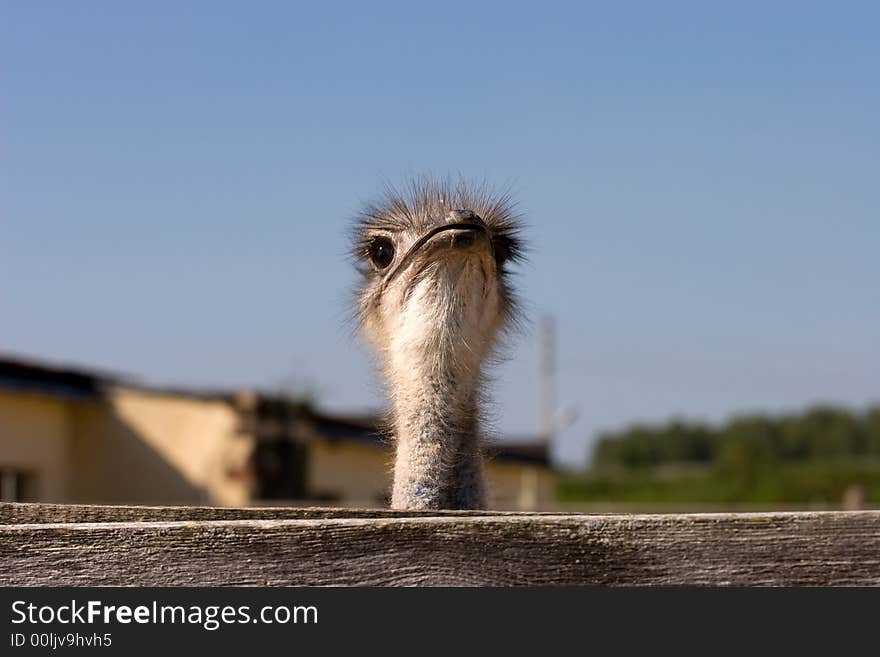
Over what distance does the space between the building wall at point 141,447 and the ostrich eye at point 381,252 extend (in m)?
12.0

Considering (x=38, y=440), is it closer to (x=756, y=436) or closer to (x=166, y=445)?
(x=166, y=445)

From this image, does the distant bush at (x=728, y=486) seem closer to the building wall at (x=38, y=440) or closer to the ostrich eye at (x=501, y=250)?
the building wall at (x=38, y=440)

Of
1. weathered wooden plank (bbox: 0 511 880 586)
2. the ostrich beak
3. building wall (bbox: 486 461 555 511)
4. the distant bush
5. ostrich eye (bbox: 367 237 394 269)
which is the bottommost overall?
weathered wooden plank (bbox: 0 511 880 586)

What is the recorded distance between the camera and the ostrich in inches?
141

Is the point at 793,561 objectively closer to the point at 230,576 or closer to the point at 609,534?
the point at 609,534

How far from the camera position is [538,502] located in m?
23.4

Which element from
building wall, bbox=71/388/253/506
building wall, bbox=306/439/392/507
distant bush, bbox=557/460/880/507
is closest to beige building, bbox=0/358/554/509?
building wall, bbox=71/388/253/506

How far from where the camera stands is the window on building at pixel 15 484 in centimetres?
1440

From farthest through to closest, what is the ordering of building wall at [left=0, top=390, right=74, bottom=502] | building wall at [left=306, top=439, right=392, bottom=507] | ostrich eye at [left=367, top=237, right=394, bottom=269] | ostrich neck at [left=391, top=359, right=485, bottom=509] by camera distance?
1. building wall at [left=306, top=439, right=392, bottom=507]
2. building wall at [left=0, top=390, right=74, bottom=502]
3. ostrich eye at [left=367, top=237, right=394, bottom=269]
4. ostrich neck at [left=391, top=359, right=485, bottom=509]

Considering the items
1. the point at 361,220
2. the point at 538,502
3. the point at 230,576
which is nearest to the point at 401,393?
the point at 361,220

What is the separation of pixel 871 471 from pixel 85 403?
29292 mm

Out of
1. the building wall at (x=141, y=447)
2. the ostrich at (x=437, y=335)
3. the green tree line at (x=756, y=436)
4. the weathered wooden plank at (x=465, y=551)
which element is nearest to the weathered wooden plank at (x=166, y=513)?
the weathered wooden plank at (x=465, y=551)

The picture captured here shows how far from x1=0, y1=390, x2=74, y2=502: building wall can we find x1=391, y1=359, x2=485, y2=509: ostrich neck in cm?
1103

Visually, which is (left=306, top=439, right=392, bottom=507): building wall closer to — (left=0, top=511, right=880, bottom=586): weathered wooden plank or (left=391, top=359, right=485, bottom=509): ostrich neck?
(left=391, top=359, right=485, bottom=509): ostrich neck
